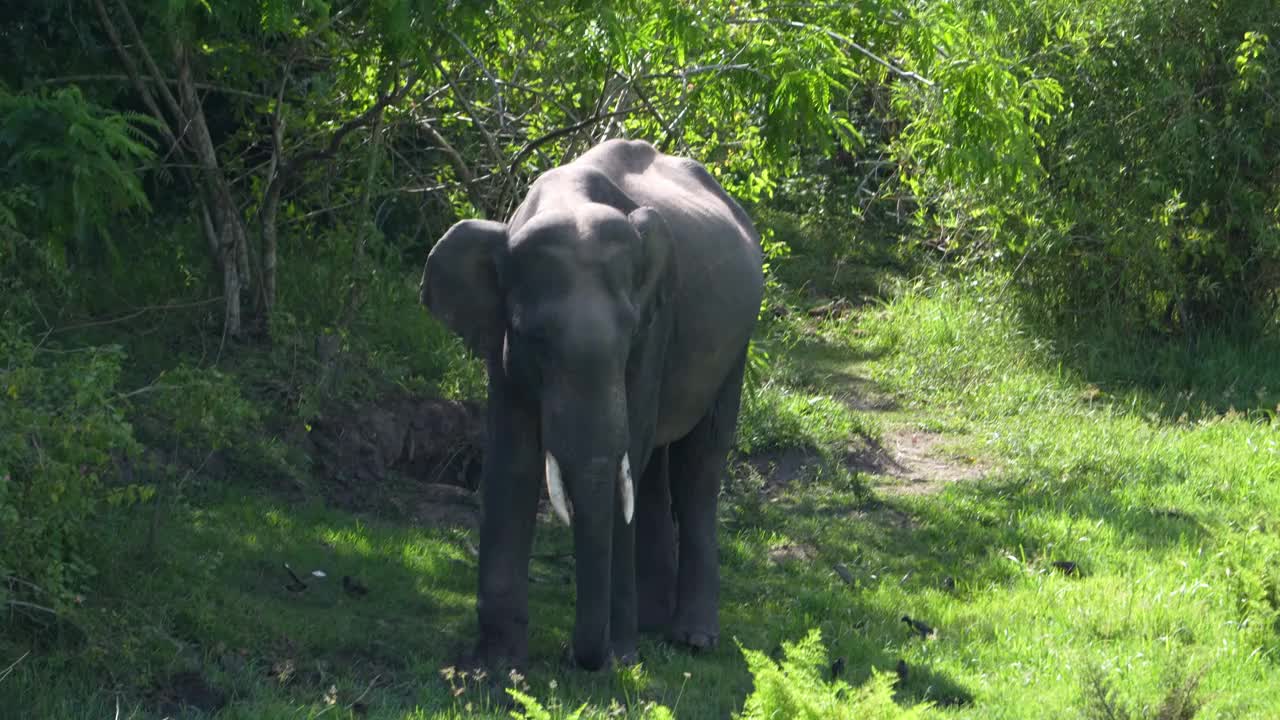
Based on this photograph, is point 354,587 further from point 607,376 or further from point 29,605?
point 607,376

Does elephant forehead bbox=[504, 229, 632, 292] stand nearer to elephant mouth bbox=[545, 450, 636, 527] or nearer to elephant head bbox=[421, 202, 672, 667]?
elephant head bbox=[421, 202, 672, 667]

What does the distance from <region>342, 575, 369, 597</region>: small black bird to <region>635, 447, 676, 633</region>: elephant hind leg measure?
128 cm

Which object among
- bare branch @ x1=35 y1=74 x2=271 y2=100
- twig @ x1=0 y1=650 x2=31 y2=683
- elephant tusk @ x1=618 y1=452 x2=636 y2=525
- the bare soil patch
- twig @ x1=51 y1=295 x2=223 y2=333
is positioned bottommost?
the bare soil patch

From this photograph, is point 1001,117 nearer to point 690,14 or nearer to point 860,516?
point 690,14

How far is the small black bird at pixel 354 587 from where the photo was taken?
7.61m

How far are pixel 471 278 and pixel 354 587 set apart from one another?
5.92ft

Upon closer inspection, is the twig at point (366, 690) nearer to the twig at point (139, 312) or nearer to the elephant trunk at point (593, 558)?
the elephant trunk at point (593, 558)

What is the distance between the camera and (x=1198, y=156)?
13.2 meters

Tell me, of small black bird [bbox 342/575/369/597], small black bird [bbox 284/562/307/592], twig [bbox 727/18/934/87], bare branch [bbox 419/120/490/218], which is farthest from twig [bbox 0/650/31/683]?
twig [bbox 727/18/934/87]

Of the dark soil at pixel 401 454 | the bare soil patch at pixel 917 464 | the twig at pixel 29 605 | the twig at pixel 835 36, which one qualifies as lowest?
the bare soil patch at pixel 917 464

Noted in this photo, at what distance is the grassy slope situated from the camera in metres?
6.36

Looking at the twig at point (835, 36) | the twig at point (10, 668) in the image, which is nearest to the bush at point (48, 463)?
the twig at point (10, 668)

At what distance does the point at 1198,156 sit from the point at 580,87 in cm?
583

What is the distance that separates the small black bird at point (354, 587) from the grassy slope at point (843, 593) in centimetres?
8
